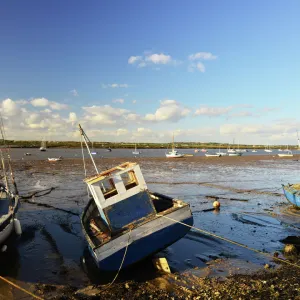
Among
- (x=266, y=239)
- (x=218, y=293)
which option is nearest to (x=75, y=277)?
(x=218, y=293)

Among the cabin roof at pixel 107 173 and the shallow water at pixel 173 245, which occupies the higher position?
the cabin roof at pixel 107 173

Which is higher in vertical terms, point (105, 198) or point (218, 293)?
point (105, 198)

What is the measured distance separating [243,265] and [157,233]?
400 cm

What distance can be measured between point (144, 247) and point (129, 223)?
1.23 meters

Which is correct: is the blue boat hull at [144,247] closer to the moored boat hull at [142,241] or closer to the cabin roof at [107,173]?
the moored boat hull at [142,241]

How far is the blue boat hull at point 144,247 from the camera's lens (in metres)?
10.5

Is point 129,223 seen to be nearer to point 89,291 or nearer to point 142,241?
point 142,241

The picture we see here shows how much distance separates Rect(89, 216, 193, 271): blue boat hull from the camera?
1055 cm

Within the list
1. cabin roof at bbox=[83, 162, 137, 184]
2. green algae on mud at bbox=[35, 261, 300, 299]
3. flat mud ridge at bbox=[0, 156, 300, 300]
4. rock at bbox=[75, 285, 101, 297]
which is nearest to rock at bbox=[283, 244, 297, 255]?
flat mud ridge at bbox=[0, 156, 300, 300]

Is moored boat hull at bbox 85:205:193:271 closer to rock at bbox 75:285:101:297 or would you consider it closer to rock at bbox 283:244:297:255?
rock at bbox 75:285:101:297

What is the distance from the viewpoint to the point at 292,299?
28.7ft

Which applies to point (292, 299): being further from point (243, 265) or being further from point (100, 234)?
point (100, 234)

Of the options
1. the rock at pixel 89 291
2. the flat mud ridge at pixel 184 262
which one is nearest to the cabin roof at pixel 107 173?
the flat mud ridge at pixel 184 262

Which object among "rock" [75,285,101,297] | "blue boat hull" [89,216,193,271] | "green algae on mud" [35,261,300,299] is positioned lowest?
"rock" [75,285,101,297]
